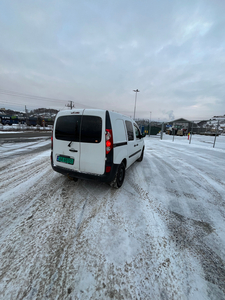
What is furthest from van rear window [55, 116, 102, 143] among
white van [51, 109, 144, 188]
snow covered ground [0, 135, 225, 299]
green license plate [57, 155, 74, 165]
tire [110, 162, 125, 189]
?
snow covered ground [0, 135, 225, 299]

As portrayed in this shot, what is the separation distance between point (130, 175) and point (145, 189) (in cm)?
99

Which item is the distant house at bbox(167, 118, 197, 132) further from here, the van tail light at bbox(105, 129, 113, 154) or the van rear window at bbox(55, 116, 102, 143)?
the van rear window at bbox(55, 116, 102, 143)

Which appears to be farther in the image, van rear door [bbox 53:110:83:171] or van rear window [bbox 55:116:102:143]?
van rear door [bbox 53:110:83:171]

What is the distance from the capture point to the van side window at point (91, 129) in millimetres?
2917

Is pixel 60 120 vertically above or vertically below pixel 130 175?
above

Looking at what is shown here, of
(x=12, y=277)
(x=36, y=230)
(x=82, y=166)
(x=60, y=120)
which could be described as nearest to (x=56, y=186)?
(x=82, y=166)

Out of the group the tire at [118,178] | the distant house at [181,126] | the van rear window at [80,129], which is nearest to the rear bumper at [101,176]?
the tire at [118,178]

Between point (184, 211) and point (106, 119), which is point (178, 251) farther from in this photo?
point (106, 119)

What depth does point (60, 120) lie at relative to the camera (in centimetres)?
335

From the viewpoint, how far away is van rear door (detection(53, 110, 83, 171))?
123 inches

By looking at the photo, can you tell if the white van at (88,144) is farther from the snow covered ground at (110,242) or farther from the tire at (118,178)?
the snow covered ground at (110,242)

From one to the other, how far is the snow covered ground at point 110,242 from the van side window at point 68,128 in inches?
51.1

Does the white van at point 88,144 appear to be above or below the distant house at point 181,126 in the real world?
below

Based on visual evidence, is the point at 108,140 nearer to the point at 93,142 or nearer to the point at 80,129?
the point at 93,142
